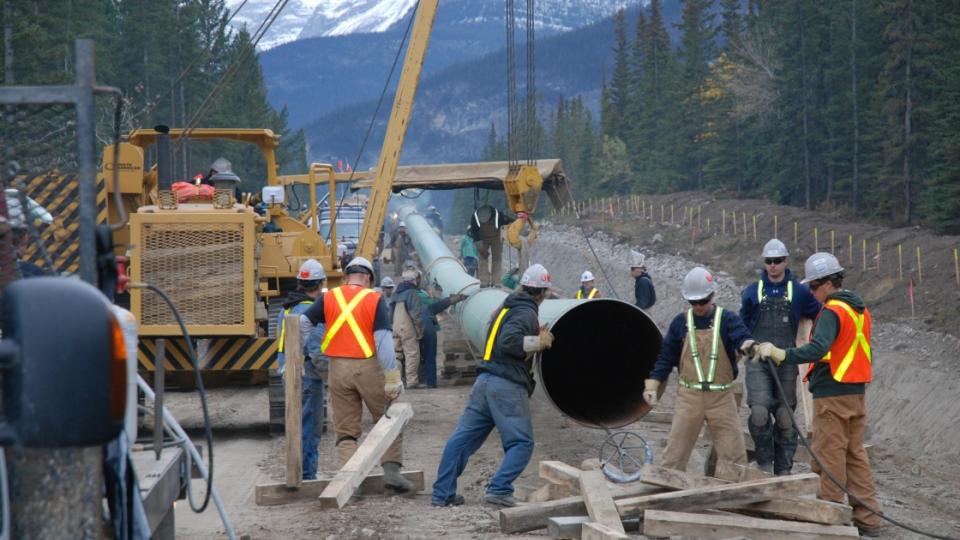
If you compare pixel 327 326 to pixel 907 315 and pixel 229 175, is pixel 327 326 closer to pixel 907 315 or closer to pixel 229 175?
pixel 229 175

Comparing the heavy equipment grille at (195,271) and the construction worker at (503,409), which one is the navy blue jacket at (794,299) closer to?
the construction worker at (503,409)

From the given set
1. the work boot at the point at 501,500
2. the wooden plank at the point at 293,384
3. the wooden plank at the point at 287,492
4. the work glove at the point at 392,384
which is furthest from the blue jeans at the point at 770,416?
the wooden plank at the point at 293,384

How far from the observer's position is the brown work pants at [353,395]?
30.9 feet

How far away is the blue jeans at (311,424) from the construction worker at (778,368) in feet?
11.6

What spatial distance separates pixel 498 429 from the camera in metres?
9.05

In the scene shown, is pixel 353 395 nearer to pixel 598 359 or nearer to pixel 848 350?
pixel 598 359

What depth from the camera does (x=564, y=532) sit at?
760 centimetres

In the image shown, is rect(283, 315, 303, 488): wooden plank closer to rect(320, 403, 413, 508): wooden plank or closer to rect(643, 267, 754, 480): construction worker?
rect(320, 403, 413, 508): wooden plank

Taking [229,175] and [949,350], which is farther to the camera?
[949,350]

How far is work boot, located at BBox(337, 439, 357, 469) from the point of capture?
9.51 meters

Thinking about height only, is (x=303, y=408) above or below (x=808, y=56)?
below

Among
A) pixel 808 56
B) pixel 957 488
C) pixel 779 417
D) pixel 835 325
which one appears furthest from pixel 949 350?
pixel 808 56

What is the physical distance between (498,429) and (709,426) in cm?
154

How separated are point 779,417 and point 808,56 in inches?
1604
